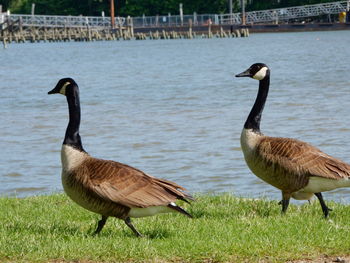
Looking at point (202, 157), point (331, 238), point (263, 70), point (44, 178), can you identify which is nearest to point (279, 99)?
point (202, 157)

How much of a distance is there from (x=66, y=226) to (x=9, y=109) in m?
20.8

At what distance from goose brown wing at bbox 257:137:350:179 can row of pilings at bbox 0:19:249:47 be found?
98.3 m

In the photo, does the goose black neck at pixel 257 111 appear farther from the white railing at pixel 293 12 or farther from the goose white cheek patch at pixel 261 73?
the white railing at pixel 293 12

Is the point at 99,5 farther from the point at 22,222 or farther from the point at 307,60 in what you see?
the point at 22,222

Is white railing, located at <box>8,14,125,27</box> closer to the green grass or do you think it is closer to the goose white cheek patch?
the goose white cheek patch

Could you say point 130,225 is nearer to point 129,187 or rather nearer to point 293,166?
point 129,187

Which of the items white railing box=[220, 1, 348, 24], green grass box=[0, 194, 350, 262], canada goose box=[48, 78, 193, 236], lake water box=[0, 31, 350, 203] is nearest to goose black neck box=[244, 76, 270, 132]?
green grass box=[0, 194, 350, 262]

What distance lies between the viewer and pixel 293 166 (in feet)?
27.5

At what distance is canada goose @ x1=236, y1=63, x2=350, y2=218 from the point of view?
8.32 metres

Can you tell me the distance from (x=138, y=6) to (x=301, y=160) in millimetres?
120765

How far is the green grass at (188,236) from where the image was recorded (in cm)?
691

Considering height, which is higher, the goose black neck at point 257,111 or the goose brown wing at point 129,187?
the goose black neck at point 257,111

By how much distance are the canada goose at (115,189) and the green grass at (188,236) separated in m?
0.29

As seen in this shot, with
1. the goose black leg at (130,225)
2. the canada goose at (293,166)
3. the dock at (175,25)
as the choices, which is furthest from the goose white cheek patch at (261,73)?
the dock at (175,25)
